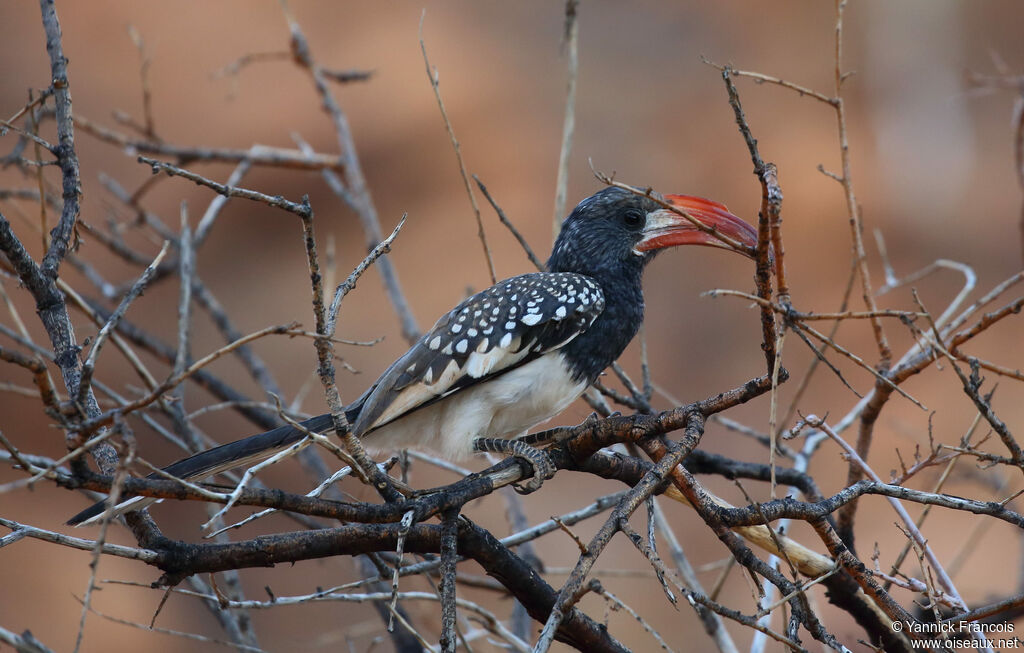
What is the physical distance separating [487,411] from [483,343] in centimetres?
22

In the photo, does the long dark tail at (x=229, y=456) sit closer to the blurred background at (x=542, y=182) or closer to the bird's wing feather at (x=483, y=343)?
the bird's wing feather at (x=483, y=343)

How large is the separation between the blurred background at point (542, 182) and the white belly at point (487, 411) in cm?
422

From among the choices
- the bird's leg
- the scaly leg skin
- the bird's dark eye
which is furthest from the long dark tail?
the bird's dark eye

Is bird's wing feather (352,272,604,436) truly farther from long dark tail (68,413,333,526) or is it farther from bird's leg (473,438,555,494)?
long dark tail (68,413,333,526)

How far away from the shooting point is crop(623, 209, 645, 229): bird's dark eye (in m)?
3.35

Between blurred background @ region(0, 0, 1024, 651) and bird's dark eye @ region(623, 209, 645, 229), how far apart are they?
3.92 metres

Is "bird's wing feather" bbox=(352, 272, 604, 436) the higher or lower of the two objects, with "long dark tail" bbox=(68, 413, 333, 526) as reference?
higher

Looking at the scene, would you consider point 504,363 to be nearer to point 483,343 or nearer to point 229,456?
point 483,343

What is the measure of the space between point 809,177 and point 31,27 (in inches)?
306

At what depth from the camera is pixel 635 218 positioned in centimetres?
335

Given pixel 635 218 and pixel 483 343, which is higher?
pixel 635 218

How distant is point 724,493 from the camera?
8164 mm

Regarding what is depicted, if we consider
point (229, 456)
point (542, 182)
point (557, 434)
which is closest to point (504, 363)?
point (557, 434)

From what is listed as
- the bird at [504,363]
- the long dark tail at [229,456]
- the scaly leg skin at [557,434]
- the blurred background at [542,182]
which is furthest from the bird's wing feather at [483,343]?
the blurred background at [542,182]
